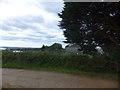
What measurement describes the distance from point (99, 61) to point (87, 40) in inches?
170

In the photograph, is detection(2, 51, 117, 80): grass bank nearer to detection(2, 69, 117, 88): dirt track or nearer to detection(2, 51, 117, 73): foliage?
detection(2, 51, 117, 73): foliage

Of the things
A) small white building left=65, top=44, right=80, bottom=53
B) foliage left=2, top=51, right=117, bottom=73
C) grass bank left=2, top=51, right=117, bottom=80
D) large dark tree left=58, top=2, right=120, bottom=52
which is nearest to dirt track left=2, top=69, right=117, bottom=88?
large dark tree left=58, top=2, right=120, bottom=52

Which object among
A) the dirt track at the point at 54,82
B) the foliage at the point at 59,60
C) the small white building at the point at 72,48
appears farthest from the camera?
the small white building at the point at 72,48

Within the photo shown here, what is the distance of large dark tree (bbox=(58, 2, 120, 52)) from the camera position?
48.6 ft

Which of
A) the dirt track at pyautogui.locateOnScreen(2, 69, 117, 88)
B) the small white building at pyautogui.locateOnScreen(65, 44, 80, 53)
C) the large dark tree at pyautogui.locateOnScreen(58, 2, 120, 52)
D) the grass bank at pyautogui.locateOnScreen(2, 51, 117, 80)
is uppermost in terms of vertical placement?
the large dark tree at pyautogui.locateOnScreen(58, 2, 120, 52)

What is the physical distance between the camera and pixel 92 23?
1539cm

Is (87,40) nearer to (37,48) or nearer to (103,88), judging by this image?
(103,88)

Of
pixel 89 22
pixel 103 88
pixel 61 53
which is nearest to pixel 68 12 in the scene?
pixel 89 22

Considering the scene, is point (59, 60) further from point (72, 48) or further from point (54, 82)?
point (54, 82)

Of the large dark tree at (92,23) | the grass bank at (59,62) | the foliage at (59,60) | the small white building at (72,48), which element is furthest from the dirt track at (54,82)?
the small white building at (72,48)

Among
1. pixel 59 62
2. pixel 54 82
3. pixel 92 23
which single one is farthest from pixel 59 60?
pixel 54 82

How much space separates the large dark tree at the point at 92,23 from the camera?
48.6 feet

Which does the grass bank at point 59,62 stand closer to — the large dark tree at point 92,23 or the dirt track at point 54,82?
the large dark tree at point 92,23

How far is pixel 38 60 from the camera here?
24.4 metres
